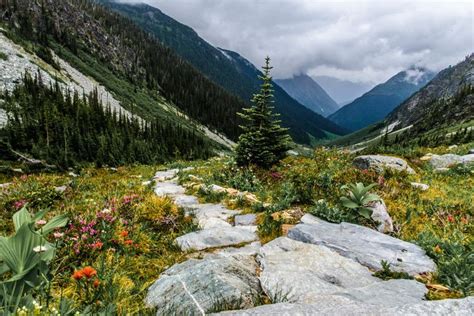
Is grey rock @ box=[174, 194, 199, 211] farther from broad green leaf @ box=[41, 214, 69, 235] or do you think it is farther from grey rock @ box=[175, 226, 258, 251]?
broad green leaf @ box=[41, 214, 69, 235]

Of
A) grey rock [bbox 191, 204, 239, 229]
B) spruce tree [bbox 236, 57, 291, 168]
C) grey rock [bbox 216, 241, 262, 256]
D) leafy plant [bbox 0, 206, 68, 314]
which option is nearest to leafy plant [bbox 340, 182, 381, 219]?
grey rock [bbox 216, 241, 262, 256]

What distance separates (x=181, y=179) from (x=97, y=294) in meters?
9.12

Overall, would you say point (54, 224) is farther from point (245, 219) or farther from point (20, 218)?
point (245, 219)

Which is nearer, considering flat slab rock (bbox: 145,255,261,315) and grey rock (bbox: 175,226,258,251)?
flat slab rock (bbox: 145,255,261,315)

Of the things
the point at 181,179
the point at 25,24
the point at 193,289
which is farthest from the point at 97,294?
the point at 25,24

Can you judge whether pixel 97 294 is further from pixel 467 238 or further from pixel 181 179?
pixel 181 179

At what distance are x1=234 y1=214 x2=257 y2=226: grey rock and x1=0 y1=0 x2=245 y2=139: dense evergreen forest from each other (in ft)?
263

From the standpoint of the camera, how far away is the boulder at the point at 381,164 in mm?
9820

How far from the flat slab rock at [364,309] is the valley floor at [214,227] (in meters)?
0.07

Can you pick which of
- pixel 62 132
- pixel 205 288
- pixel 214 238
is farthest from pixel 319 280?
pixel 62 132

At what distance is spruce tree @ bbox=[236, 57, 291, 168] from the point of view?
541 inches

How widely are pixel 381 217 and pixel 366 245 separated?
1.77 meters

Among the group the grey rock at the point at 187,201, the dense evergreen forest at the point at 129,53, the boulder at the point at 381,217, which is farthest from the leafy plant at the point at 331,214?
the dense evergreen forest at the point at 129,53

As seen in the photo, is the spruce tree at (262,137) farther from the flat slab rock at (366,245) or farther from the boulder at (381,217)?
the flat slab rock at (366,245)
